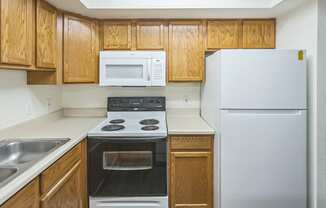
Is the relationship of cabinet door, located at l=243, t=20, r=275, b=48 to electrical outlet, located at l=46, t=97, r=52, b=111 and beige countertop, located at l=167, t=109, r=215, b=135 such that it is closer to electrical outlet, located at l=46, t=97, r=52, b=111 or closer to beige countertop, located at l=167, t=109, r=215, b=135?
beige countertop, located at l=167, t=109, r=215, b=135

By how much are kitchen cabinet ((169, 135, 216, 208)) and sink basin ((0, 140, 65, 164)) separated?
3.16 ft

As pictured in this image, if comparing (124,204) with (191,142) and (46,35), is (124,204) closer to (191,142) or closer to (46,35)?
(191,142)

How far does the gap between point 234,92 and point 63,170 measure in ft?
4.42

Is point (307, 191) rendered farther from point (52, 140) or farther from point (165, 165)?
point (52, 140)

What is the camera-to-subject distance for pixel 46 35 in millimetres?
2070

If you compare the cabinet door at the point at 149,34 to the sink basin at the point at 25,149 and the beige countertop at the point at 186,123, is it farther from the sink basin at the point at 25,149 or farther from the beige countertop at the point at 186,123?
the sink basin at the point at 25,149

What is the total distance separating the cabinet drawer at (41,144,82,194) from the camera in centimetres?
132

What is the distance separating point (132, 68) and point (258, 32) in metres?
1.32

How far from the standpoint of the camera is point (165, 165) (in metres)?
2.12

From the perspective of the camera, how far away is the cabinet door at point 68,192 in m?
1.38

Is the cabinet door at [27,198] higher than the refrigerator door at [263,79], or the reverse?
the refrigerator door at [263,79]

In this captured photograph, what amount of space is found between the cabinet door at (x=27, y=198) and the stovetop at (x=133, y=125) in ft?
2.76

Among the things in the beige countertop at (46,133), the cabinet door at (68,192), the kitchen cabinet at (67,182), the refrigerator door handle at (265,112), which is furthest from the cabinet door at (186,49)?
the cabinet door at (68,192)

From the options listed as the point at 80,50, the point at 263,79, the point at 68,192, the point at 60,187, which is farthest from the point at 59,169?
the point at 263,79
